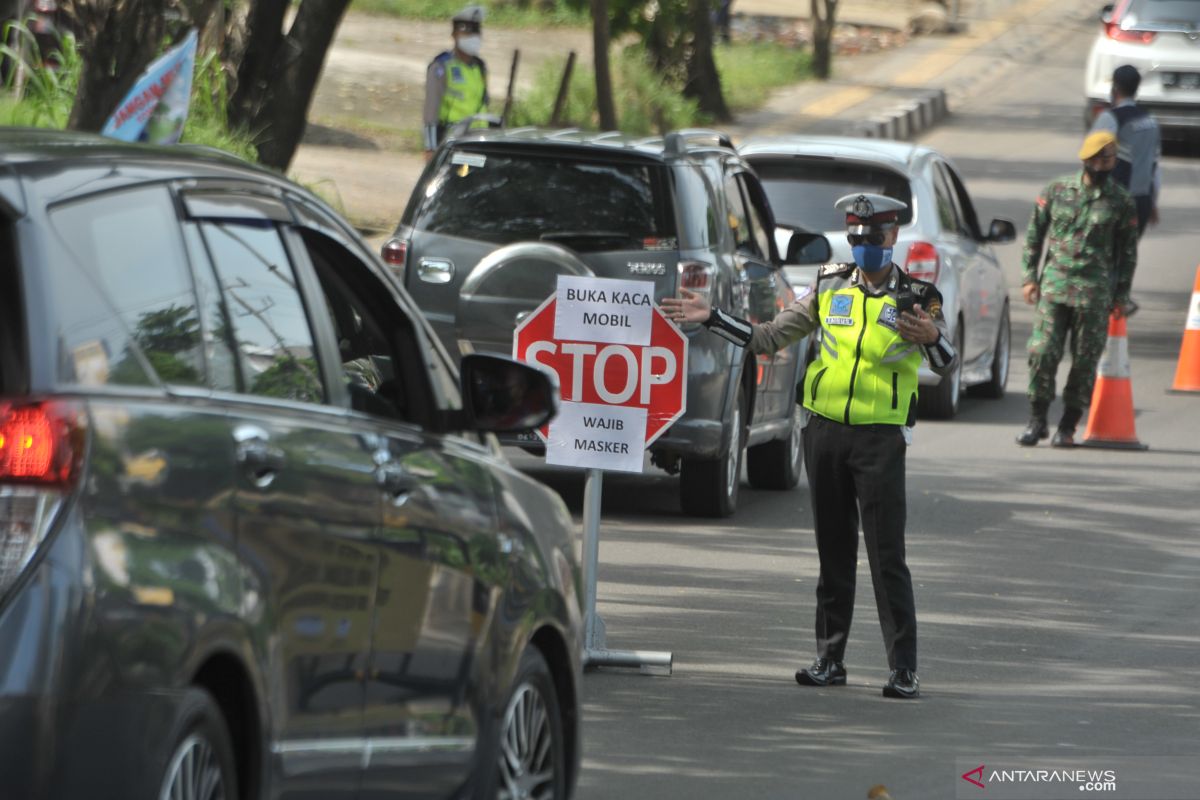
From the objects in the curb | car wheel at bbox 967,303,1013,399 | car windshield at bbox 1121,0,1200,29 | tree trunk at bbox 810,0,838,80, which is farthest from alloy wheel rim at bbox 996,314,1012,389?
tree trunk at bbox 810,0,838,80

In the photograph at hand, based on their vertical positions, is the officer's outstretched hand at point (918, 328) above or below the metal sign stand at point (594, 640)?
above

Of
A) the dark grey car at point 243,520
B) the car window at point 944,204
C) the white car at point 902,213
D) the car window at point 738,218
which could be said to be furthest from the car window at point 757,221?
the dark grey car at point 243,520

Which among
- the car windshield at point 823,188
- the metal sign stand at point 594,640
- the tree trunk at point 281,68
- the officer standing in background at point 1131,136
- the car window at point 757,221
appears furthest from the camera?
the officer standing in background at point 1131,136

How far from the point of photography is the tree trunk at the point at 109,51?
35.5 feet

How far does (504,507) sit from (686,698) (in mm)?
2835

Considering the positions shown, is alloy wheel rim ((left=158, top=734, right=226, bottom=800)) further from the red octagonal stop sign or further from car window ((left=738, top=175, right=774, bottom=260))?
car window ((left=738, top=175, right=774, bottom=260))

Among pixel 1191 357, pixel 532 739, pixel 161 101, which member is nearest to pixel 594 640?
pixel 161 101

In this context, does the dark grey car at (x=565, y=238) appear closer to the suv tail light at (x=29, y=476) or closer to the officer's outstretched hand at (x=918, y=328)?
the officer's outstretched hand at (x=918, y=328)

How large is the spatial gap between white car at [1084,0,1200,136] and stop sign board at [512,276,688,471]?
19207 mm

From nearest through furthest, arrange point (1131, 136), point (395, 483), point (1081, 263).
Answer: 1. point (395, 483)
2. point (1081, 263)
3. point (1131, 136)

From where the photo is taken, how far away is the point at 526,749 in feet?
17.8

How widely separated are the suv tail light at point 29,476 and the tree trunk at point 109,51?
7471mm

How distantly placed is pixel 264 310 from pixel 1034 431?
10741 millimetres

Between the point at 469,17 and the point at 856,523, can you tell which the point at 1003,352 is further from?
the point at 856,523
